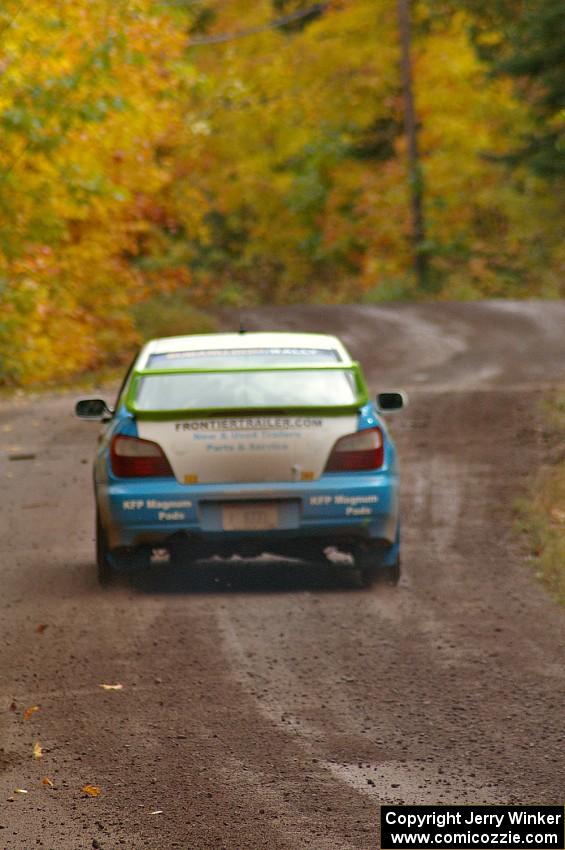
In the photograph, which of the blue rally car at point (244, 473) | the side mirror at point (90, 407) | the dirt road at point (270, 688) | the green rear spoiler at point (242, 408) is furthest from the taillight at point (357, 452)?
the side mirror at point (90, 407)

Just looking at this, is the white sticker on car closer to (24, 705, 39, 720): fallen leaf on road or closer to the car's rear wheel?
the car's rear wheel

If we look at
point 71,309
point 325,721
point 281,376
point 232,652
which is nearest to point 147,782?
point 325,721

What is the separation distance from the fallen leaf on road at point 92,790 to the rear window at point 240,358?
508 cm

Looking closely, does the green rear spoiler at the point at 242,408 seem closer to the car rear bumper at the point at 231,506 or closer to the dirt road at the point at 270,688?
the car rear bumper at the point at 231,506

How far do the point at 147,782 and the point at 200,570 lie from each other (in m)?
5.57

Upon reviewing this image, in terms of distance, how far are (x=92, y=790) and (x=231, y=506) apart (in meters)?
4.28

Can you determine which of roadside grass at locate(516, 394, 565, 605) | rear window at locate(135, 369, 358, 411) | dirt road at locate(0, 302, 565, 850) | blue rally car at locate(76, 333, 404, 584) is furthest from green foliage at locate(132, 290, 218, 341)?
blue rally car at locate(76, 333, 404, 584)

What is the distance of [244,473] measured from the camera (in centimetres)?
1096

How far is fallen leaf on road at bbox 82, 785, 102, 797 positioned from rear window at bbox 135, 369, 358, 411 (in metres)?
4.57

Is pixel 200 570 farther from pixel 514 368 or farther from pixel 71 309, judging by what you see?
pixel 71 309

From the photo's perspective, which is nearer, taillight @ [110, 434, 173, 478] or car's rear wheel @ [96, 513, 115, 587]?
taillight @ [110, 434, 173, 478]

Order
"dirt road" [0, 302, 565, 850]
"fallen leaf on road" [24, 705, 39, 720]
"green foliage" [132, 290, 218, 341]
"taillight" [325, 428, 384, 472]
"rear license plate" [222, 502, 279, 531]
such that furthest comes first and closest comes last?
"green foliage" [132, 290, 218, 341]
"taillight" [325, 428, 384, 472]
"rear license plate" [222, 502, 279, 531]
"fallen leaf on road" [24, 705, 39, 720]
"dirt road" [0, 302, 565, 850]

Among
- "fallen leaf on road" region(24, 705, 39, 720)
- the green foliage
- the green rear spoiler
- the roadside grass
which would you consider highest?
the green rear spoiler

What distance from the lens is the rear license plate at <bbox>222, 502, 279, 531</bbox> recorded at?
1091cm
